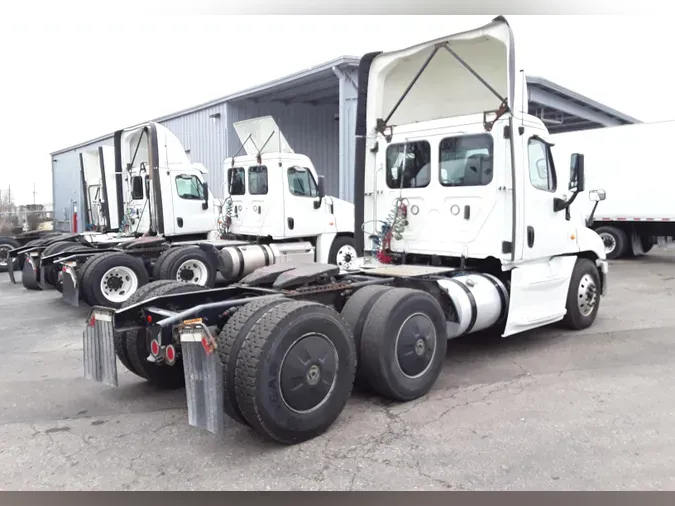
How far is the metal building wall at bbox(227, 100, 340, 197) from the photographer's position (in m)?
18.8

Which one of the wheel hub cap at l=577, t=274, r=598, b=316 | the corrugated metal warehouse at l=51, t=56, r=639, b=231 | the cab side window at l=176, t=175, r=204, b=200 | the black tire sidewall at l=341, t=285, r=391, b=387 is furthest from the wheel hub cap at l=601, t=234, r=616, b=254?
the black tire sidewall at l=341, t=285, r=391, b=387

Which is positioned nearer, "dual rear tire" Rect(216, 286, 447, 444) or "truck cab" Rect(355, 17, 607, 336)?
"dual rear tire" Rect(216, 286, 447, 444)

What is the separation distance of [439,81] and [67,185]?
26.7 m

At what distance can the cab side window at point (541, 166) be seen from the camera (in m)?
6.43

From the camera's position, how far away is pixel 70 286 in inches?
344

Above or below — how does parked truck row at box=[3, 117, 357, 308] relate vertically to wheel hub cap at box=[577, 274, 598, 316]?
above

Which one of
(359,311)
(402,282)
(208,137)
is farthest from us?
(208,137)

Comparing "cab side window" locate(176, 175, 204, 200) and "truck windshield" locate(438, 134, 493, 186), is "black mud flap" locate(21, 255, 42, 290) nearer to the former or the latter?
"cab side window" locate(176, 175, 204, 200)

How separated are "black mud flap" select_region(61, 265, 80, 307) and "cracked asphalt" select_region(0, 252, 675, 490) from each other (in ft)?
6.77

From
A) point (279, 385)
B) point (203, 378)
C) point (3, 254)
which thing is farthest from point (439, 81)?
point (3, 254)

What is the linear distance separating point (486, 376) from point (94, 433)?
144 inches

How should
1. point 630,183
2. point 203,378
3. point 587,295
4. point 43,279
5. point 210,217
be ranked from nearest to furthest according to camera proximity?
point 203,378 → point 587,295 → point 43,279 → point 210,217 → point 630,183

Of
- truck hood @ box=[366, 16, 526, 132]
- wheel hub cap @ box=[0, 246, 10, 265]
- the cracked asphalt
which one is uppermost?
truck hood @ box=[366, 16, 526, 132]

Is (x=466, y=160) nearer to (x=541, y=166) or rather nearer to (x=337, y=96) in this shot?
(x=541, y=166)
